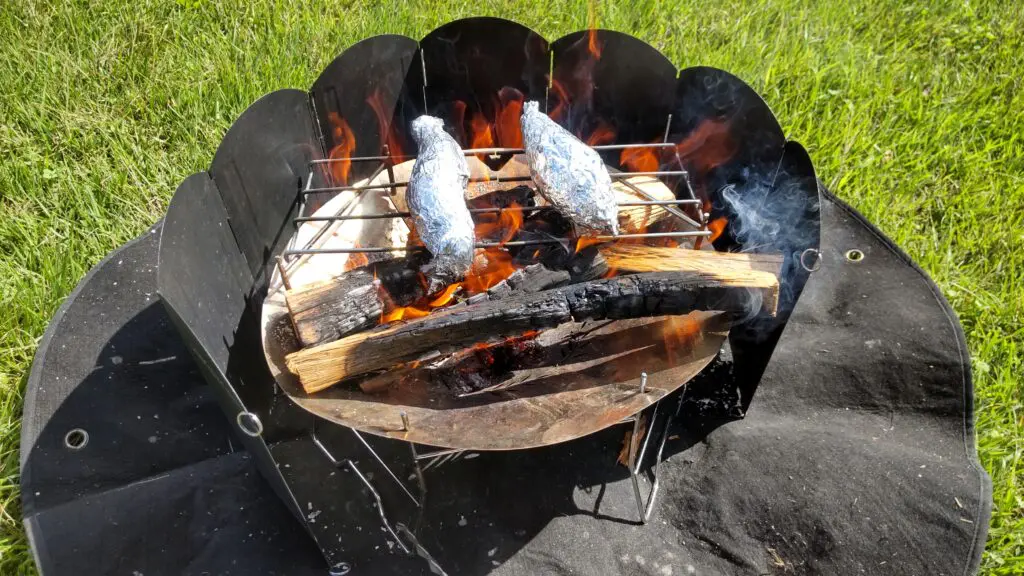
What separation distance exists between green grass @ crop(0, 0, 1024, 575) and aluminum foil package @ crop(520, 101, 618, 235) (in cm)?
182

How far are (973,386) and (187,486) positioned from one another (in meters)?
3.00

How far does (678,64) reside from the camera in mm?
4031

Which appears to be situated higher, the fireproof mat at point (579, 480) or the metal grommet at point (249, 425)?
the metal grommet at point (249, 425)

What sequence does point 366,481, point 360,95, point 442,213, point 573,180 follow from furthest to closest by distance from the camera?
point 360,95 → point 366,481 → point 573,180 → point 442,213

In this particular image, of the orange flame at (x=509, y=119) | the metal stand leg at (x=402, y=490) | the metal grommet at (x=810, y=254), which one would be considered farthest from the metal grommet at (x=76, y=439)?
the metal grommet at (x=810, y=254)

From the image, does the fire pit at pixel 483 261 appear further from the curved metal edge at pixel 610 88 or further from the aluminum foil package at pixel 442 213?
the aluminum foil package at pixel 442 213

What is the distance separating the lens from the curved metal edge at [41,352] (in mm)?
2424

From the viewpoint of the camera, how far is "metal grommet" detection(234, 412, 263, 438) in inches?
69.0

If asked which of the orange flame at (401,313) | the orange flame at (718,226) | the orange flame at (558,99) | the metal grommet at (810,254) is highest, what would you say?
the orange flame at (558,99)

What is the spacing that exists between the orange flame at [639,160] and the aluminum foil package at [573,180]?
0.72 m

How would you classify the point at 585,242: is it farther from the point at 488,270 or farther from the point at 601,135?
the point at 601,135

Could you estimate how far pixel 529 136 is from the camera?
8.06ft

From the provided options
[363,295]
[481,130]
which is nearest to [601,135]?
[481,130]

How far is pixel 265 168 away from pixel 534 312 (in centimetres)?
116
